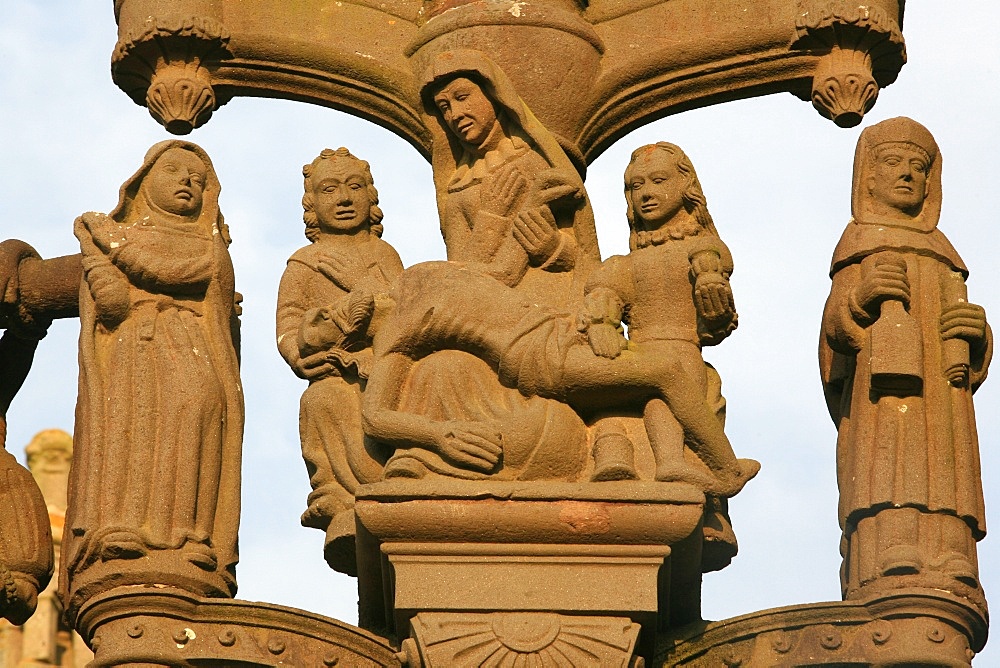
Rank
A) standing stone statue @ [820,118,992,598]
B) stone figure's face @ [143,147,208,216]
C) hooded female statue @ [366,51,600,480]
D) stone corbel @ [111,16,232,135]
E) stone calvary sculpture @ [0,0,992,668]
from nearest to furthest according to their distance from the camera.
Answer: stone calvary sculpture @ [0,0,992,668] → hooded female statue @ [366,51,600,480] → standing stone statue @ [820,118,992,598] → stone figure's face @ [143,147,208,216] → stone corbel @ [111,16,232,135]

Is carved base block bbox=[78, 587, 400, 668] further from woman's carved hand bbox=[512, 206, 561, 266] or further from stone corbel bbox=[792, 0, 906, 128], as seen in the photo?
stone corbel bbox=[792, 0, 906, 128]

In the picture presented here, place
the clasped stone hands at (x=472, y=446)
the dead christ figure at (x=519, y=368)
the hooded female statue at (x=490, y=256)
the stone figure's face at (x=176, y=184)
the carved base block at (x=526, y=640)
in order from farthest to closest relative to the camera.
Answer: the stone figure's face at (x=176, y=184), the dead christ figure at (x=519, y=368), the hooded female statue at (x=490, y=256), the clasped stone hands at (x=472, y=446), the carved base block at (x=526, y=640)

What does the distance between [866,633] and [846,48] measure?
3.45 meters

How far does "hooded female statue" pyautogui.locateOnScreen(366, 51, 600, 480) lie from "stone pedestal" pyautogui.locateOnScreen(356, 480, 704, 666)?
0.95 feet

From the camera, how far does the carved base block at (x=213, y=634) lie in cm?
1588

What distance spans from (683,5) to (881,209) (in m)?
1.88

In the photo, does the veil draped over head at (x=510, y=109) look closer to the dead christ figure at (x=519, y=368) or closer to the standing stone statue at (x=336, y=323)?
the standing stone statue at (x=336, y=323)

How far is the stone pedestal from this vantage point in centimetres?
1547

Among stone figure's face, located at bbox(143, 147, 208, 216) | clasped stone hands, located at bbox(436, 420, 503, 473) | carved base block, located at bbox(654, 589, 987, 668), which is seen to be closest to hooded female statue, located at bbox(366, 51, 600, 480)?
clasped stone hands, located at bbox(436, 420, 503, 473)

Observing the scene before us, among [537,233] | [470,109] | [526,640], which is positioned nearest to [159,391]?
[537,233]

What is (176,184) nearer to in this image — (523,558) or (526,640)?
(523,558)

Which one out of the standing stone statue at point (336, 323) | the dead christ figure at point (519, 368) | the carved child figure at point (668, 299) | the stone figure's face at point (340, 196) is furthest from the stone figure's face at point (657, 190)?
the stone figure's face at point (340, 196)

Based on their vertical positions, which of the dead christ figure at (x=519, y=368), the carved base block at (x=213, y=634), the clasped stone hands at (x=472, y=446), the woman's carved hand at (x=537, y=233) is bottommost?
the carved base block at (x=213, y=634)

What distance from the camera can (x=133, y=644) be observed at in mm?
15867
